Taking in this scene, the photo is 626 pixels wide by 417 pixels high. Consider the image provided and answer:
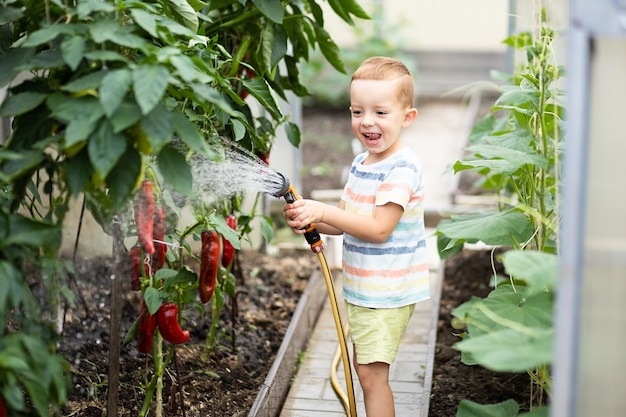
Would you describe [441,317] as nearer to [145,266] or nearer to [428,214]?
[428,214]

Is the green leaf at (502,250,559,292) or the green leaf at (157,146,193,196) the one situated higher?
the green leaf at (157,146,193,196)

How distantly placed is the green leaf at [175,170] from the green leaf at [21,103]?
0.98 feet

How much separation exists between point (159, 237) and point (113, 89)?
2.51 feet

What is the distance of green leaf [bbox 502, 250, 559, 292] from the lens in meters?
1.78

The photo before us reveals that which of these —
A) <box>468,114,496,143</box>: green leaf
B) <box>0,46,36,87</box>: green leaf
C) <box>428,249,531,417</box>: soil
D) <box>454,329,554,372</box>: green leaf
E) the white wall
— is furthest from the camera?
the white wall

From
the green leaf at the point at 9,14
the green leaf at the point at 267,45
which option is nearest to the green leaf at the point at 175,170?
the green leaf at the point at 9,14

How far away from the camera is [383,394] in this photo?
271 centimetres

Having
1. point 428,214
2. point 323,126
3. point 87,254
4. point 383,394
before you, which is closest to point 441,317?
point 428,214

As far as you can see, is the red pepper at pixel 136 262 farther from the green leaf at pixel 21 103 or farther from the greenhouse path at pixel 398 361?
the greenhouse path at pixel 398 361

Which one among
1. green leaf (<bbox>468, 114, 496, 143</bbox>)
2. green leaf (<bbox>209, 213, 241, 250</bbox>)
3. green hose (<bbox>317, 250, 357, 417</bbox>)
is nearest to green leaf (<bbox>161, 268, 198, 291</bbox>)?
green leaf (<bbox>209, 213, 241, 250</bbox>)

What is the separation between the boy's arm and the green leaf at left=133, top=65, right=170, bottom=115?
762 mm

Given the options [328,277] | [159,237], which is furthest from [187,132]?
[328,277]

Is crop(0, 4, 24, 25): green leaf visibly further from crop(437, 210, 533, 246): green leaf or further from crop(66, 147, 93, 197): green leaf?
crop(437, 210, 533, 246): green leaf

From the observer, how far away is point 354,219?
8.42 ft
